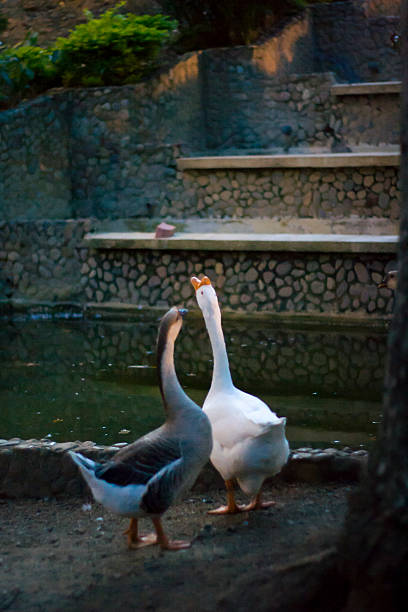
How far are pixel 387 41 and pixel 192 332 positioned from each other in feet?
25.5

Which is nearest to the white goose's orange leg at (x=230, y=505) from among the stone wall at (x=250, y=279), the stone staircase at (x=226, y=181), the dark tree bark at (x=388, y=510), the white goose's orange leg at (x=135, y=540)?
the white goose's orange leg at (x=135, y=540)

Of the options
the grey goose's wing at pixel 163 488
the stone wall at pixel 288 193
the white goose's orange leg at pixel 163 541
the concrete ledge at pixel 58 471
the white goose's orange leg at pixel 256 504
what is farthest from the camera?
the stone wall at pixel 288 193

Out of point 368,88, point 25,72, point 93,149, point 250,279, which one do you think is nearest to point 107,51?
point 25,72

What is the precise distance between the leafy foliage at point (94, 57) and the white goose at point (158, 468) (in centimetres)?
1010

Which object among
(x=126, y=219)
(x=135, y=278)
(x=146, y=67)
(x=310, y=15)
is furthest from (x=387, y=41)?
(x=135, y=278)

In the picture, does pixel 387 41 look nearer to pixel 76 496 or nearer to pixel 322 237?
pixel 322 237

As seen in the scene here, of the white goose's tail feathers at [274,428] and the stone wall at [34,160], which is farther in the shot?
the stone wall at [34,160]

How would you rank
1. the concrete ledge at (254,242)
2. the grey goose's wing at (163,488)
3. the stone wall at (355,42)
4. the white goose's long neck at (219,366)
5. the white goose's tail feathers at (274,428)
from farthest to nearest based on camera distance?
the stone wall at (355,42) < the concrete ledge at (254,242) < the white goose's long neck at (219,366) < the white goose's tail feathers at (274,428) < the grey goose's wing at (163,488)

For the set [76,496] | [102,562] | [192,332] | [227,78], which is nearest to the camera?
[102,562]

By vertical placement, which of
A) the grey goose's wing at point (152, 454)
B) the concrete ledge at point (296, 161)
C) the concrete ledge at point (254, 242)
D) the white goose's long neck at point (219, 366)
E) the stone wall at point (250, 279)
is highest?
the concrete ledge at point (296, 161)

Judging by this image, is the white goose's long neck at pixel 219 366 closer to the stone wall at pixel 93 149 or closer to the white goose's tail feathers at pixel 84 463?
the white goose's tail feathers at pixel 84 463

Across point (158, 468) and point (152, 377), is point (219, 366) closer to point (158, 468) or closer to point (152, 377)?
point (158, 468)

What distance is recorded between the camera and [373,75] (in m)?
14.4

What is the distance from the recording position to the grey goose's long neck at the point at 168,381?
3465mm
